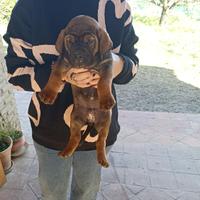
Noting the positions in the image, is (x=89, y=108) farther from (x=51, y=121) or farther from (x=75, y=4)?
(x=75, y=4)

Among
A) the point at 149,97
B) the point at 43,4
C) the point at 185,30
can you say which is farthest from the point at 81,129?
the point at 185,30

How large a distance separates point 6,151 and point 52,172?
1055mm

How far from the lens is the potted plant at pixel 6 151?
87.4 inches

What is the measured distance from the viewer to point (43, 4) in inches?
42.1

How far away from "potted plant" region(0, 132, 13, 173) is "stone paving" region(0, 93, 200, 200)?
5 cm

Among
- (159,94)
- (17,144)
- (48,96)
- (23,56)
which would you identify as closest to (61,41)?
(48,96)

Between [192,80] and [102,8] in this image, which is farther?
[192,80]

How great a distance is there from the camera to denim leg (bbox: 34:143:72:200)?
1.25 meters

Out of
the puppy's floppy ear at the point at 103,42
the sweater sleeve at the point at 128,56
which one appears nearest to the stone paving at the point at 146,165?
the sweater sleeve at the point at 128,56

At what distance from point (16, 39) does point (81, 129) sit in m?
0.37

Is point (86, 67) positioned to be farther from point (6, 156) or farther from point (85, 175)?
point (6, 156)

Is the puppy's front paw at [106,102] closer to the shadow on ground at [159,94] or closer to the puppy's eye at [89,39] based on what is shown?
the puppy's eye at [89,39]

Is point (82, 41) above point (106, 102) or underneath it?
above

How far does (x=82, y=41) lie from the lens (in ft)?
2.82
